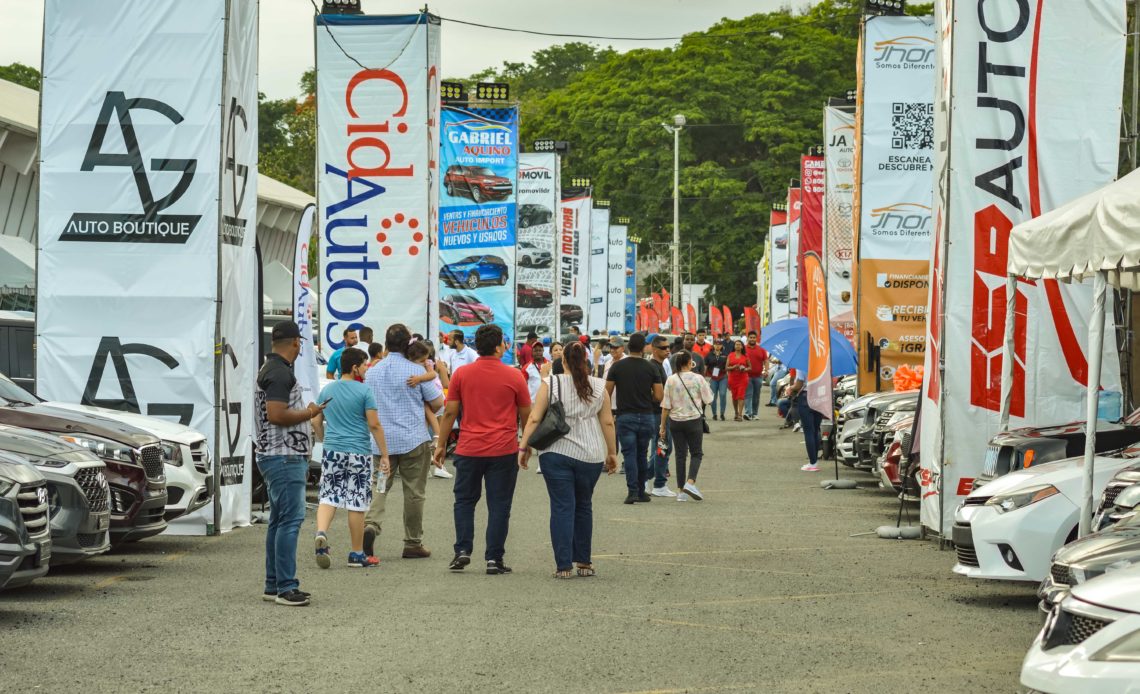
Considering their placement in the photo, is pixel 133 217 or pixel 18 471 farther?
pixel 133 217

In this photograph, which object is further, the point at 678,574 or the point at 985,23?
the point at 985,23

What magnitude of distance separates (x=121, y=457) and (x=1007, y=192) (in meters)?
7.98

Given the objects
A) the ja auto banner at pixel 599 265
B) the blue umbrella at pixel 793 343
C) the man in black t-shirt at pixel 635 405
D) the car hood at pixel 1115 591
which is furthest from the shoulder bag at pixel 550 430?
the ja auto banner at pixel 599 265

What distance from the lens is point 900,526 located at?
51.6 feet

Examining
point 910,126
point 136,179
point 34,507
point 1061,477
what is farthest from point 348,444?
point 910,126

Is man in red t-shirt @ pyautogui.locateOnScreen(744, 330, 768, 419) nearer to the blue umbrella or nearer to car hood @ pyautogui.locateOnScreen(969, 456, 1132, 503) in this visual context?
the blue umbrella

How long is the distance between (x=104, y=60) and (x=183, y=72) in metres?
0.78

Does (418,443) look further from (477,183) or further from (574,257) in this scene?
(574,257)

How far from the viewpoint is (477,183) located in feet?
103

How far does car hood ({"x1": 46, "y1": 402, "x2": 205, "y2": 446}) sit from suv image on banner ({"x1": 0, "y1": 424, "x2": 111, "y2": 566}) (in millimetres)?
2079

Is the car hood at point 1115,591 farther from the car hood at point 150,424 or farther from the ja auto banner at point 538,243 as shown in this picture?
the ja auto banner at point 538,243

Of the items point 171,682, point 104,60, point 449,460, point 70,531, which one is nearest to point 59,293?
point 104,60

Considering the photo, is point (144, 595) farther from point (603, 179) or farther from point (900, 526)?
point (603, 179)

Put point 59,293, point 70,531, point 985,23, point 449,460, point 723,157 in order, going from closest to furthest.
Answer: point 70,531, point 985,23, point 59,293, point 449,460, point 723,157
